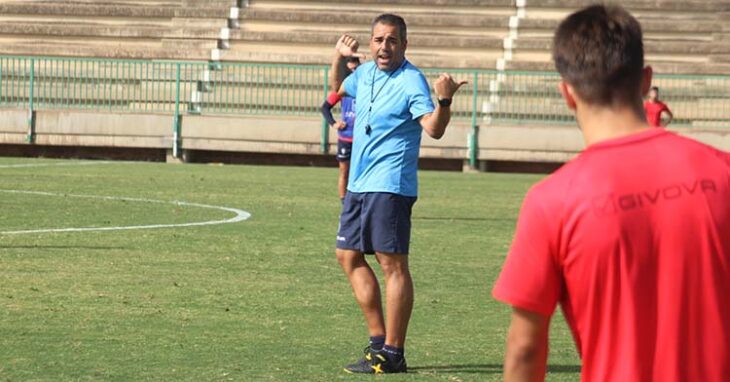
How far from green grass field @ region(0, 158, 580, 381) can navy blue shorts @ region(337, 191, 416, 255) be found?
667 mm

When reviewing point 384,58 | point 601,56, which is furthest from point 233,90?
point 601,56

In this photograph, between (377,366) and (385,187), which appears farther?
(385,187)

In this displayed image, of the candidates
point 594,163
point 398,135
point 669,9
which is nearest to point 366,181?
point 398,135

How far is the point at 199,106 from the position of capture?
3145 centimetres

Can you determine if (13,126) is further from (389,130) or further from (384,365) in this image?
(384,365)

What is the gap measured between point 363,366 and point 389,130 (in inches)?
51.2

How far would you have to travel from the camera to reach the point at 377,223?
8586 millimetres

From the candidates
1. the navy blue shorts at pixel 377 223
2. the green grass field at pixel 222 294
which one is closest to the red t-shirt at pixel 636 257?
the green grass field at pixel 222 294

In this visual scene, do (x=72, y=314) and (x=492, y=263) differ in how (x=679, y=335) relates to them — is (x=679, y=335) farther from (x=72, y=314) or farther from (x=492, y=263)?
(x=492, y=263)

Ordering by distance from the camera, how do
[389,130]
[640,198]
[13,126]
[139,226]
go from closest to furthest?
1. [640,198]
2. [389,130]
3. [139,226]
4. [13,126]

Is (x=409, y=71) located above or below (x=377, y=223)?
above

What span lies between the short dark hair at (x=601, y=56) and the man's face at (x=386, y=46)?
5.04 metres

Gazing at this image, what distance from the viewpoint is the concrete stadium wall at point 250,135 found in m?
30.5

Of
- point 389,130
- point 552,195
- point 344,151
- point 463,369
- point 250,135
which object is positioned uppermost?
point 552,195
